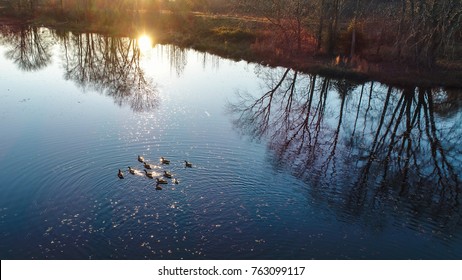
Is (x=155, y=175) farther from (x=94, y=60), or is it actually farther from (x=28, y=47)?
(x=28, y=47)

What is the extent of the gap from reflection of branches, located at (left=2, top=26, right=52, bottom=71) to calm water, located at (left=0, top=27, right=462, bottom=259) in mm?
2861

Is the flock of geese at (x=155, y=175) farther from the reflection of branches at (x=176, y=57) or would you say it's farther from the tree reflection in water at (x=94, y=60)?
the reflection of branches at (x=176, y=57)

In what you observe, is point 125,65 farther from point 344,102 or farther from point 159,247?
point 159,247

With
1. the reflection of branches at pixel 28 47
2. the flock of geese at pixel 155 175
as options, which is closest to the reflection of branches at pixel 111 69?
the reflection of branches at pixel 28 47

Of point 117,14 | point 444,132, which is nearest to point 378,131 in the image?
point 444,132

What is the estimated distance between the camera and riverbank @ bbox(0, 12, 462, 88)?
3694 cm

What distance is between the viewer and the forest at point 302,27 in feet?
123

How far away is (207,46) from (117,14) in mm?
20702

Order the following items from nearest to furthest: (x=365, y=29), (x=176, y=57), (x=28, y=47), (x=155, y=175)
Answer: (x=155, y=175) < (x=176, y=57) < (x=28, y=47) < (x=365, y=29)

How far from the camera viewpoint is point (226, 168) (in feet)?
63.1

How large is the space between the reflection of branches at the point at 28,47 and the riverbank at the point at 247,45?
5.63m

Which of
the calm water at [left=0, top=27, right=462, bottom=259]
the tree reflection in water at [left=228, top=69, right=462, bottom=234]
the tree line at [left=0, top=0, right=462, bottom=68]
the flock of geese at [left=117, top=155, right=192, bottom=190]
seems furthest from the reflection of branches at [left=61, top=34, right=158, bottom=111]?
the tree line at [left=0, top=0, right=462, bottom=68]

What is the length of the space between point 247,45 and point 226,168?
103 feet

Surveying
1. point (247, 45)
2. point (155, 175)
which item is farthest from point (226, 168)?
point (247, 45)
